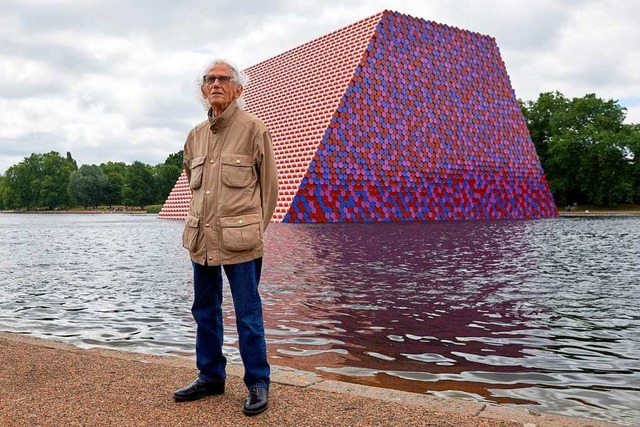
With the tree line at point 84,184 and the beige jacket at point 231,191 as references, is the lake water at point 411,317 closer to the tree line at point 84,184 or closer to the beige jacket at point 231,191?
the beige jacket at point 231,191

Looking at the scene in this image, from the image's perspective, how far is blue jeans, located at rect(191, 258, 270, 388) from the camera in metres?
3.96

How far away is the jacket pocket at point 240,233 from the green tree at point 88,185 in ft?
349

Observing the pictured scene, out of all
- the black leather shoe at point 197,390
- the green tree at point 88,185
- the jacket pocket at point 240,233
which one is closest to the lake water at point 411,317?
the black leather shoe at point 197,390

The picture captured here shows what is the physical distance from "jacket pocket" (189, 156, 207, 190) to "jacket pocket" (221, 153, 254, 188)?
7.8 inches

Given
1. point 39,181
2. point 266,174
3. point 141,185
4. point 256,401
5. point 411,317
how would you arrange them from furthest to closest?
point 39,181 < point 141,185 < point 411,317 < point 266,174 < point 256,401

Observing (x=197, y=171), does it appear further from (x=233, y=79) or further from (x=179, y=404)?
(x=179, y=404)

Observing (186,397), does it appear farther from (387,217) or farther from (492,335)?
(387,217)

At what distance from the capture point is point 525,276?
35.3ft

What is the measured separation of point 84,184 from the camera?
339 feet

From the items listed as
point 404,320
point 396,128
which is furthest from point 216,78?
point 396,128

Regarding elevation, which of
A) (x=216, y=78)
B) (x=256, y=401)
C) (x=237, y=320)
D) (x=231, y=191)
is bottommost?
(x=256, y=401)

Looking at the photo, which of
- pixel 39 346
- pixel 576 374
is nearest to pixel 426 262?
pixel 576 374

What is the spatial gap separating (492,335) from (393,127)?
30.4 m

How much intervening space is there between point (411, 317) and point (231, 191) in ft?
12.8
